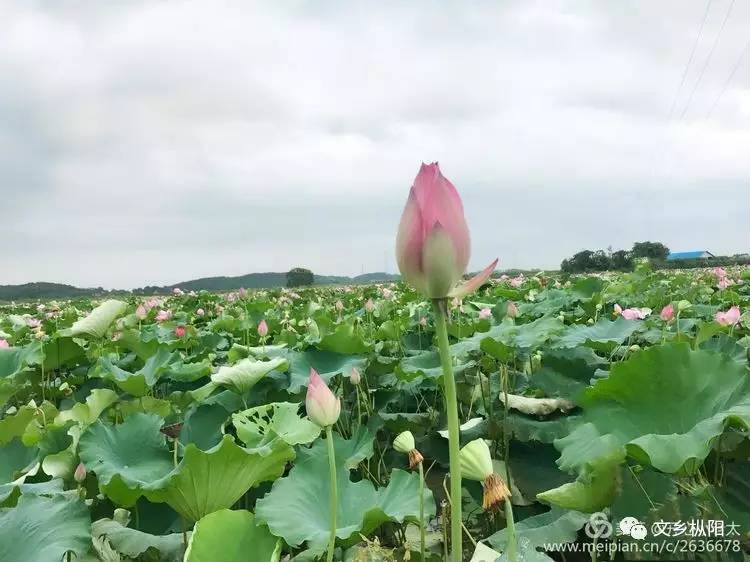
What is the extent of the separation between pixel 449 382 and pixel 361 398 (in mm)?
1541

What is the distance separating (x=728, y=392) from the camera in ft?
3.41

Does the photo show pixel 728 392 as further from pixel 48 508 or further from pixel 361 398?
pixel 361 398

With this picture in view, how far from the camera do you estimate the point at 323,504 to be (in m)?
1.12

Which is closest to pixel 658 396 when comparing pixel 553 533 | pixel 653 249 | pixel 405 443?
pixel 553 533

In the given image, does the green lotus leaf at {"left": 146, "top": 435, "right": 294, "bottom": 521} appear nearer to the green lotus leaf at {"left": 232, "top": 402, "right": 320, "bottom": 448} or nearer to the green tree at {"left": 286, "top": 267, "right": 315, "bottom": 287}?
the green lotus leaf at {"left": 232, "top": 402, "right": 320, "bottom": 448}

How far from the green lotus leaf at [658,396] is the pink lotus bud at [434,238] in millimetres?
537

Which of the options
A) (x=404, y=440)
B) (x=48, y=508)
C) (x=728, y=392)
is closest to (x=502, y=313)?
(x=728, y=392)

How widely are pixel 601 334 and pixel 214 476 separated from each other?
1312 millimetres

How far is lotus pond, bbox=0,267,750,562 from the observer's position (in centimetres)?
91

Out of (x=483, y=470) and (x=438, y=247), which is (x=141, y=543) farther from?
(x=438, y=247)

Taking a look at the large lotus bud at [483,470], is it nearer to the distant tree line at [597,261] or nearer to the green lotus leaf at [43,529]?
the green lotus leaf at [43,529]

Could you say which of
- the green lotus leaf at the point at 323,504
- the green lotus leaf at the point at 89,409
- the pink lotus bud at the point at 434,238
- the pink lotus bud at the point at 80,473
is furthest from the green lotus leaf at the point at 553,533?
the green lotus leaf at the point at 89,409

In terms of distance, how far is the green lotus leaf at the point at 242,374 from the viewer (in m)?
1.64

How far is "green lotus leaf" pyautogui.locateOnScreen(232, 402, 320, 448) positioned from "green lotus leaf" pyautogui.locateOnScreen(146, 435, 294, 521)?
0.53 ft
